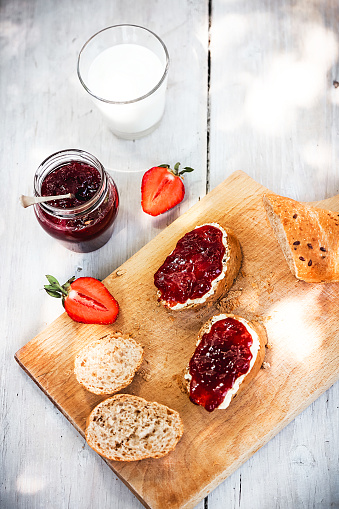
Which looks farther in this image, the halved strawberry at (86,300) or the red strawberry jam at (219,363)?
the halved strawberry at (86,300)

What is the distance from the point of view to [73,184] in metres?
2.61

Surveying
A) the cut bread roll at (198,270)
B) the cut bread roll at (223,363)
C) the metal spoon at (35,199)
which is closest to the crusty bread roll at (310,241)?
the cut bread roll at (198,270)

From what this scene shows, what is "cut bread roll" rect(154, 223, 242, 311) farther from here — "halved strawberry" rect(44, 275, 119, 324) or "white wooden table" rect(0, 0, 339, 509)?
"white wooden table" rect(0, 0, 339, 509)

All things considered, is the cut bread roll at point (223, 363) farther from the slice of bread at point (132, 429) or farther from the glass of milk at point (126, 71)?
the glass of milk at point (126, 71)

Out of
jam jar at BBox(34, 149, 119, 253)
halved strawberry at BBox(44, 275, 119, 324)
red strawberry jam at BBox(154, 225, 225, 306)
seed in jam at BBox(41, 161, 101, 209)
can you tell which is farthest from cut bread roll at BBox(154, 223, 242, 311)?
seed in jam at BBox(41, 161, 101, 209)

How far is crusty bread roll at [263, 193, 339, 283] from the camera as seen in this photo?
259 cm

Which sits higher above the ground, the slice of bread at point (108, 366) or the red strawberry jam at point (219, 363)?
the slice of bread at point (108, 366)

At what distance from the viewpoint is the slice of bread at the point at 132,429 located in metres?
2.57

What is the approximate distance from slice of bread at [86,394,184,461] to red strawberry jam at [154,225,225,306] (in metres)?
0.64

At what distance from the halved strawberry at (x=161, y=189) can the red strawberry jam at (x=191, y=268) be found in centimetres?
40

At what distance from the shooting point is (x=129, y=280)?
2881mm

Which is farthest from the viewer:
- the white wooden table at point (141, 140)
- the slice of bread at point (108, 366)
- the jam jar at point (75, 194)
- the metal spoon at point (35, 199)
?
the white wooden table at point (141, 140)

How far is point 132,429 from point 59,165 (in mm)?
1621

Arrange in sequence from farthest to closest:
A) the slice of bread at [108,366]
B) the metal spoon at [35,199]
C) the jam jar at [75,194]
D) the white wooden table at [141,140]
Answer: the white wooden table at [141,140]
the slice of bread at [108,366]
the jam jar at [75,194]
the metal spoon at [35,199]
